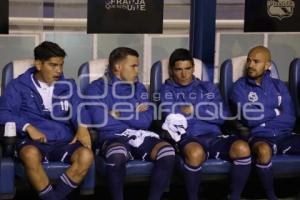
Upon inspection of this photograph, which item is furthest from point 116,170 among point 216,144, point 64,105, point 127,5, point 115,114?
point 127,5

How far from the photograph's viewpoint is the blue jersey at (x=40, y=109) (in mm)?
4871

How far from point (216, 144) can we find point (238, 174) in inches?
11.5

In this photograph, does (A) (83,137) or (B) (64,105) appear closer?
(A) (83,137)

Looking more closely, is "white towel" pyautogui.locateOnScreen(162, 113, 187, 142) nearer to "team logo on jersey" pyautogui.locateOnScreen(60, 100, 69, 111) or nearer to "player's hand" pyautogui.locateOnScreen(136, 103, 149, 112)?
"player's hand" pyautogui.locateOnScreen(136, 103, 149, 112)

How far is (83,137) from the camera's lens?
192 inches

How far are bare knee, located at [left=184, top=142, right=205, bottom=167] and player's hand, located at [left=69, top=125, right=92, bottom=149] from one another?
711 mm

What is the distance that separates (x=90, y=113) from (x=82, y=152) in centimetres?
54

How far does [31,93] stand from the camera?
494cm

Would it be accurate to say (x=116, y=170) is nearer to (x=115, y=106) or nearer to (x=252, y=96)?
(x=115, y=106)

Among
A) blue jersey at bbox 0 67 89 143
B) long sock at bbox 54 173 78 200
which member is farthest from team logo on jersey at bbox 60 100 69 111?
long sock at bbox 54 173 78 200

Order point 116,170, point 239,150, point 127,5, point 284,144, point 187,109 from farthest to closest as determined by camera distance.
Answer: point 127,5
point 187,109
point 284,144
point 239,150
point 116,170

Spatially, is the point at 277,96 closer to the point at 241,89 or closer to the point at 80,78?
the point at 241,89

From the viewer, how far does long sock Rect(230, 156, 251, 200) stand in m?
4.86

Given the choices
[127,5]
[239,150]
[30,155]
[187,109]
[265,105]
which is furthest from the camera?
[127,5]
